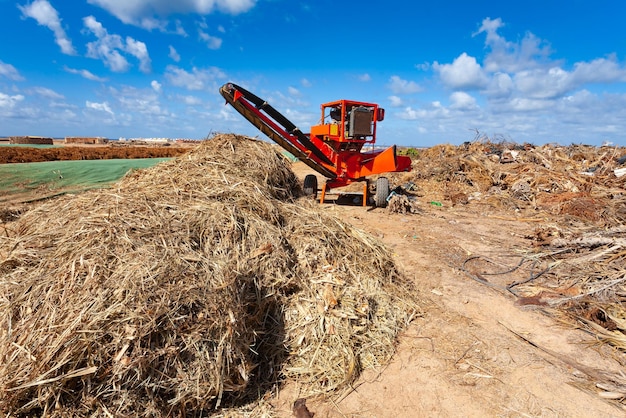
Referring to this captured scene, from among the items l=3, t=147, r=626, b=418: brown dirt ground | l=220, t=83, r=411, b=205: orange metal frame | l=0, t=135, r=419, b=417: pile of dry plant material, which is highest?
l=220, t=83, r=411, b=205: orange metal frame

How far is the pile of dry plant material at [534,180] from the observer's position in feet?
27.0

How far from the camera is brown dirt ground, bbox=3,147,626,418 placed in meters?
2.66

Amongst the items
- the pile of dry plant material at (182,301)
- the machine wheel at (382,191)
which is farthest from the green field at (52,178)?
the machine wheel at (382,191)

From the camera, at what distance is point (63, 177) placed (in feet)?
29.2

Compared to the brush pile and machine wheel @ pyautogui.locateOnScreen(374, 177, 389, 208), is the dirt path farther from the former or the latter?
machine wheel @ pyautogui.locateOnScreen(374, 177, 389, 208)

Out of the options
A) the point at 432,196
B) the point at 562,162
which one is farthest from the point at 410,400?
the point at 562,162

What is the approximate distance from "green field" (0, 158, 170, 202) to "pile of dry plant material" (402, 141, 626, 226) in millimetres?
9974

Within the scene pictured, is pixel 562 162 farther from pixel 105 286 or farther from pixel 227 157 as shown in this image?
pixel 105 286

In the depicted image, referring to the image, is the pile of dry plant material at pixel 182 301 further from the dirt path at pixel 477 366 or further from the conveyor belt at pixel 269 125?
the conveyor belt at pixel 269 125

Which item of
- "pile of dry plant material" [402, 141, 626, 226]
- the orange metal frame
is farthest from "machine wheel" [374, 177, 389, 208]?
"pile of dry plant material" [402, 141, 626, 226]

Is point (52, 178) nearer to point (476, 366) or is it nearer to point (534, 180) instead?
point (476, 366)

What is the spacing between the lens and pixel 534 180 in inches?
429

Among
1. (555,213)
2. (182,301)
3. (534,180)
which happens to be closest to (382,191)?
(555,213)

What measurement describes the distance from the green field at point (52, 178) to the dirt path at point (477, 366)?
6.38 meters
